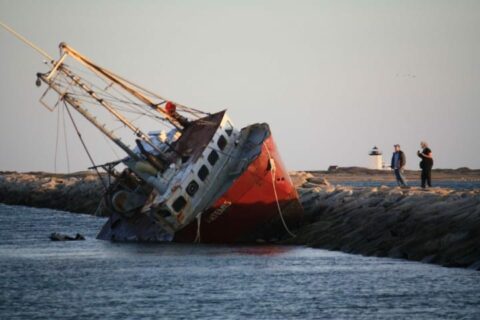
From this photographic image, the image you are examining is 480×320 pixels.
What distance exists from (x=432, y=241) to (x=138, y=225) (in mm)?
16054

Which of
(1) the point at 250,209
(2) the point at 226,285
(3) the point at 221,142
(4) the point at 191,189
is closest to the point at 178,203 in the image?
(4) the point at 191,189

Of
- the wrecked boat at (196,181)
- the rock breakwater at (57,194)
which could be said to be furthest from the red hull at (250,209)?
the rock breakwater at (57,194)

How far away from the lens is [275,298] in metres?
30.5

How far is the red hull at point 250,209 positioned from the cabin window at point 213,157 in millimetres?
1559

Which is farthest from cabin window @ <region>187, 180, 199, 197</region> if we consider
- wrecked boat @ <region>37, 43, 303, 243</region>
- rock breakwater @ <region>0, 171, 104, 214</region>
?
rock breakwater @ <region>0, 171, 104, 214</region>

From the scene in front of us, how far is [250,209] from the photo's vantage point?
44938 mm

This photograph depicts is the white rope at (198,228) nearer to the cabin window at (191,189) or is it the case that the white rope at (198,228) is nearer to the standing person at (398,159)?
the cabin window at (191,189)

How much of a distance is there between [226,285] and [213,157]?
13.1 metres

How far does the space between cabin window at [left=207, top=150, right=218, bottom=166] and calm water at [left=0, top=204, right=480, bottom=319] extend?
3.34 m

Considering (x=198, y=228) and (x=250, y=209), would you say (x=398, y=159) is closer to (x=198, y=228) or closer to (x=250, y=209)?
(x=250, y=209)

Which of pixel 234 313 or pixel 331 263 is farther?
pixel 331 263

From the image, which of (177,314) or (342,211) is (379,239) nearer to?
(342,211)

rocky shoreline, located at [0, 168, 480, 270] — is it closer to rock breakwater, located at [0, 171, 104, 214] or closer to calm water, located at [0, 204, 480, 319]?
calm water, located at [0, 204, 480, 319]

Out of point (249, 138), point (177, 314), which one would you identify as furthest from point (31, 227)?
point (177, 314)
